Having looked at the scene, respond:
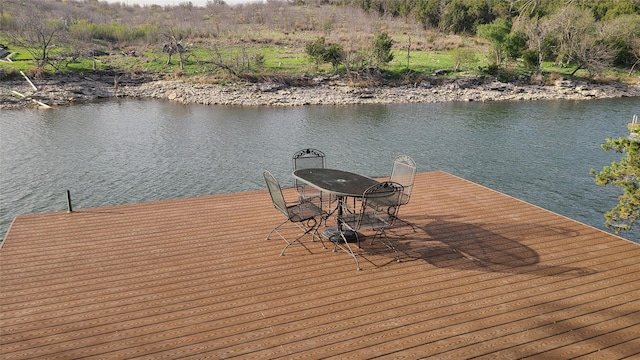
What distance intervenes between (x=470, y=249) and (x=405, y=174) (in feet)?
4.14

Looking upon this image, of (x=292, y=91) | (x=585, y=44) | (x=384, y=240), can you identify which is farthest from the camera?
(x=585, y=44)

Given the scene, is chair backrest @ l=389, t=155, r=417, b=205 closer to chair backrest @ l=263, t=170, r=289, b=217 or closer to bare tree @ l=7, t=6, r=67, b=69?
chair backrest @ l=263, t=170, r=289, b=217

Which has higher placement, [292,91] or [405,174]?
[292,91]

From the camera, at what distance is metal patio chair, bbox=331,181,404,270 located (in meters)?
4.70

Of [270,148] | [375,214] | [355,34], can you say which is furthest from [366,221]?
[355,34]

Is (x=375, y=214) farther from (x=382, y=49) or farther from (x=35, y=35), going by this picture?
(x=35, y=35)

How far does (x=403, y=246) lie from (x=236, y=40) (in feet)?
119

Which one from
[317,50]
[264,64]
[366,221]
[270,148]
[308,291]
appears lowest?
[270,148]

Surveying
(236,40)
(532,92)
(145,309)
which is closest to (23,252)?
(145,309)

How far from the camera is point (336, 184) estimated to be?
5.11 metres

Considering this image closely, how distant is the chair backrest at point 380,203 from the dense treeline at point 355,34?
82.3 feet

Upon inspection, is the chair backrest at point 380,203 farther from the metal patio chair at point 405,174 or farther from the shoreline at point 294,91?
the shoreline at point 294,91

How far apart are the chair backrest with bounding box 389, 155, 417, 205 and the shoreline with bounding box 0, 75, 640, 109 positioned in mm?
19751

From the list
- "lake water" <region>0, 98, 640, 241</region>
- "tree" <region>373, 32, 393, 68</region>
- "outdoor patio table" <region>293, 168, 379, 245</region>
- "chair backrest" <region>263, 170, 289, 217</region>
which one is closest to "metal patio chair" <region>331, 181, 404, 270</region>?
"outdoor patio table" <region>293, 168, 379, 245</region>
